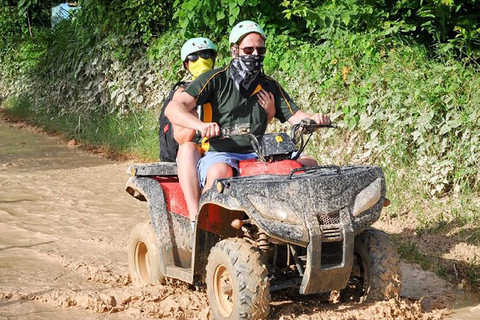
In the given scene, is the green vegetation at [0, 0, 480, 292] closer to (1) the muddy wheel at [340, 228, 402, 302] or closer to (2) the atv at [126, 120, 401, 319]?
(1) the muddy wheel at [340, 228, 402, 302]

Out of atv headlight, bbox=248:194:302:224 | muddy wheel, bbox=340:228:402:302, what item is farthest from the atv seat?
muddy wheel, bbox=340:228:402:302

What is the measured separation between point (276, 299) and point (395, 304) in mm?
885

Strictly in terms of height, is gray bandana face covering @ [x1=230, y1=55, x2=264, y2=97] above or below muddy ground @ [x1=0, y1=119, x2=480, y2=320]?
above

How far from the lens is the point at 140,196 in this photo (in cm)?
643

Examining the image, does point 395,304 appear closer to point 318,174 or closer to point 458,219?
point 318,174

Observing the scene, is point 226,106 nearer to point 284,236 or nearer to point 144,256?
point 284,236

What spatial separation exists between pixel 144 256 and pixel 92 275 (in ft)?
1.71

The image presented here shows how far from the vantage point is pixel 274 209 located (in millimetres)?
4660

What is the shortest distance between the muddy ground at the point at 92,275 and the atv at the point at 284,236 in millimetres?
205

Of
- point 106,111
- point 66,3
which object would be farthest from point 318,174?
point 66,3

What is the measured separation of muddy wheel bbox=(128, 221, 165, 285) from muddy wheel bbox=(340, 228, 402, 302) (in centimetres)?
152

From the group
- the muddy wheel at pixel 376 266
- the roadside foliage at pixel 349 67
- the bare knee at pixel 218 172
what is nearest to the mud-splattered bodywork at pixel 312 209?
the bare knee at pixel 218 172

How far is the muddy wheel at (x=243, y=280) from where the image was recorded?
185 inches

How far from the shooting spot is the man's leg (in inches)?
215
